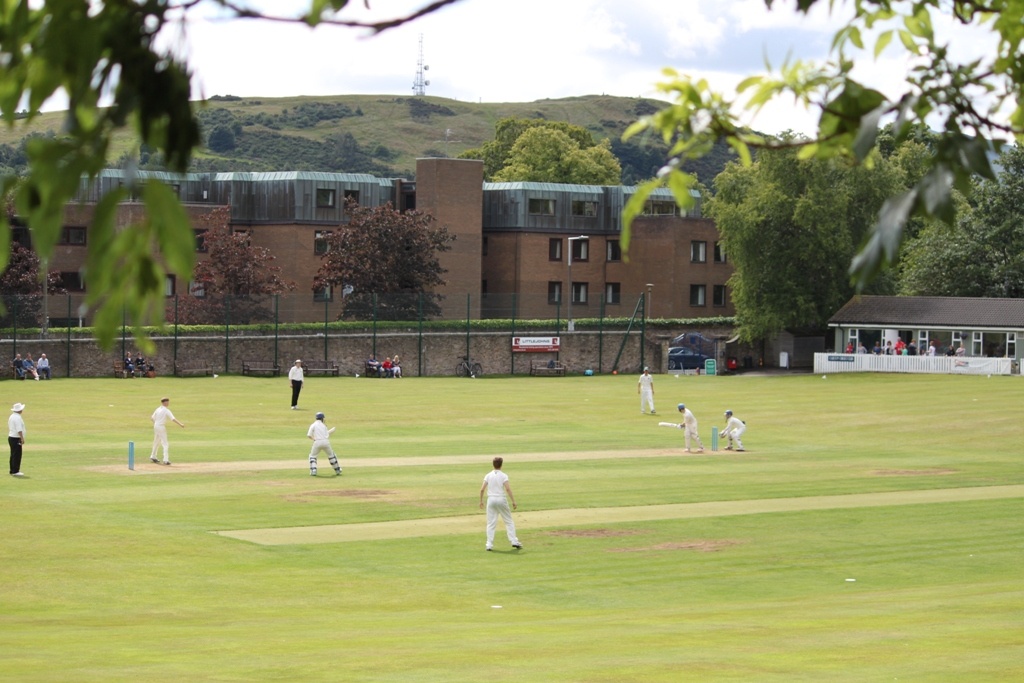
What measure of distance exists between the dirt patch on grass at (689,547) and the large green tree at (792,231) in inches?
2125

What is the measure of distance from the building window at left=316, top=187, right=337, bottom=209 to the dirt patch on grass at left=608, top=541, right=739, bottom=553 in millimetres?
66646

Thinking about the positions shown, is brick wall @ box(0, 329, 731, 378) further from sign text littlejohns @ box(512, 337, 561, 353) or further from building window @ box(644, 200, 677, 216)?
building window @ box(644, 200, 677, 216)

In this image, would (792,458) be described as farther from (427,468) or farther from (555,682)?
(555,682)

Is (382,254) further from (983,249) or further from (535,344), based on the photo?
(983,249)

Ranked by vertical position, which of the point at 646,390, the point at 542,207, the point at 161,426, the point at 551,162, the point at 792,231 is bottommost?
the point at 161,426

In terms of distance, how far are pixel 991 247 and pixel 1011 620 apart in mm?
69214

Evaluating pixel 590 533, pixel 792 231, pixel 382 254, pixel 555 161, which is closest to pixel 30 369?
pixel 382 254

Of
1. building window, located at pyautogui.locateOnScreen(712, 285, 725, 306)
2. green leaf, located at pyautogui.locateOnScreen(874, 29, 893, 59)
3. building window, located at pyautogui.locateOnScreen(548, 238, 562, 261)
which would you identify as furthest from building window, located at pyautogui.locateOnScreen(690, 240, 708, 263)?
green leaf, located at pyautogui.locateOnScreen(874, 29, 893, 59)

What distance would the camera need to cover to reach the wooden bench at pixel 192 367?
2665 inches

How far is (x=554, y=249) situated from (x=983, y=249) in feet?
89.3

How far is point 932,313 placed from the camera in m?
75.3

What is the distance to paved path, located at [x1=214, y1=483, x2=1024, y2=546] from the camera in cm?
2653

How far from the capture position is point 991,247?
275 feet

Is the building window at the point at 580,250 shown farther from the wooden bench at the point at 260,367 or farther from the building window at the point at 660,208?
the wooden bench at the point at 260,367
